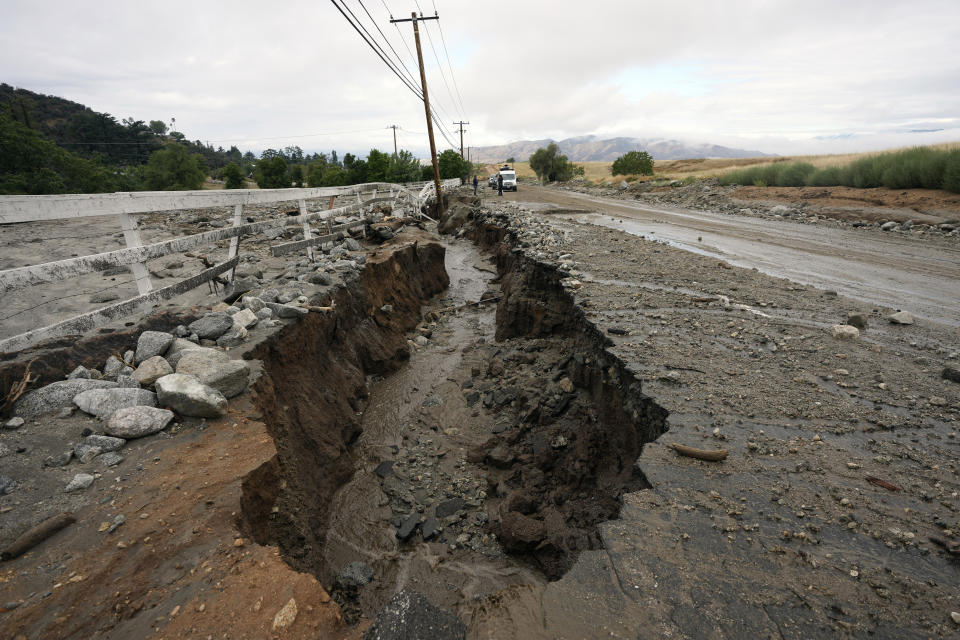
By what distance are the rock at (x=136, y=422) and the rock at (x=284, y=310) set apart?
2.05 m

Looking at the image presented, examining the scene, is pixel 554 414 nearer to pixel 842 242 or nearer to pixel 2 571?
pixel 2 571

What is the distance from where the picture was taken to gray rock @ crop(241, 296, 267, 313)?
475 cm

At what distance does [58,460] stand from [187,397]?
723 millimetres

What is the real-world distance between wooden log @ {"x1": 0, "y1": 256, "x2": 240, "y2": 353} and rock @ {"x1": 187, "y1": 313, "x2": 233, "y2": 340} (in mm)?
445

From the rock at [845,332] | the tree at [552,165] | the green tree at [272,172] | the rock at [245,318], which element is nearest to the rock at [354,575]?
the rock at [245,318]

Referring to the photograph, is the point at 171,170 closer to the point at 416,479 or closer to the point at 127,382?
the point at 127,382

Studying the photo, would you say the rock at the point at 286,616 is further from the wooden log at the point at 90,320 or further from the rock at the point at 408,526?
the wooden log at the point at 90,320

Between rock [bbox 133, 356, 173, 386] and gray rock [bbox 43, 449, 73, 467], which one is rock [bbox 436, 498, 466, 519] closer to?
rock [bbox 133, 356, 173, 386]

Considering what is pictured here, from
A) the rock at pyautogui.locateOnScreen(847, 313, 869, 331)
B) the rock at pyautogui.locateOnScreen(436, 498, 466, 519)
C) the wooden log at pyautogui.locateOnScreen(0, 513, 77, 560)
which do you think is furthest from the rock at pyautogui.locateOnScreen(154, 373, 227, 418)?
the rock at pyautogui.locateOnScreen(847, 313, 869, 331)

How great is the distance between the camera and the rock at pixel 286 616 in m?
1.84

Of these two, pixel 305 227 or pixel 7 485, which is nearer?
pixel 7 485

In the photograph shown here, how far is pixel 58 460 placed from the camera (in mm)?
2473

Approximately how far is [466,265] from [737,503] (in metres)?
12.7

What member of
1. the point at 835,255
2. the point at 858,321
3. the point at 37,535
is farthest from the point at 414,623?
the point at 835,255
